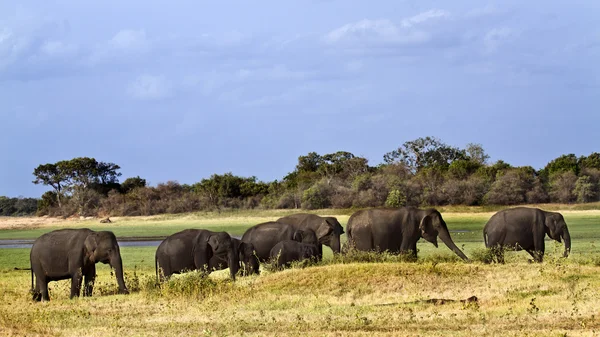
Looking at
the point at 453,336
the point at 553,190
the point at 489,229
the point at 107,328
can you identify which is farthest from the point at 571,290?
the point at 553,190

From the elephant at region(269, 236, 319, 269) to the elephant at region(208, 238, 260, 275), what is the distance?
2.67 ft

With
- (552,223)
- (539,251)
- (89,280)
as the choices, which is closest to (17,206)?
(89,280)

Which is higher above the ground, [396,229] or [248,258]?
[396,229]

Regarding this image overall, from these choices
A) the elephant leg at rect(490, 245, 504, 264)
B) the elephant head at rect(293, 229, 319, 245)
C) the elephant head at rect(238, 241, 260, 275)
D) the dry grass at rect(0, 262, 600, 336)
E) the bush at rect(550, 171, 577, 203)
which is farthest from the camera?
the bush at rect(550, 171, 577, 203)

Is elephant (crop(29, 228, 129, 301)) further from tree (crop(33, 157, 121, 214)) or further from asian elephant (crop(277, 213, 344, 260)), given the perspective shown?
tree (crop(33, 157, 121, 214))

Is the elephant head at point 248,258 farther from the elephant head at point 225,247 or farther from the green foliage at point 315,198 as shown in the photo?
the green foliage at point 315,198

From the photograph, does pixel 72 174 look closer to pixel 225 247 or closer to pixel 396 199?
pixel 396 199

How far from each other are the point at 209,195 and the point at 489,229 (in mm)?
56143

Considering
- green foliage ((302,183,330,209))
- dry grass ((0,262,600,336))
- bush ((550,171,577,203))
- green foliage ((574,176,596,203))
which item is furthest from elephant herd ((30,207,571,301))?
green foliage ((302,183,330,209))

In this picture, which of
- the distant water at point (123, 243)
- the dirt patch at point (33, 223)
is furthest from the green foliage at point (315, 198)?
the distant water at point (123, 243)

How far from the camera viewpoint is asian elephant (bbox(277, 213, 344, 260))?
92.5 feet

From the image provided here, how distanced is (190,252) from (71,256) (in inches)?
125

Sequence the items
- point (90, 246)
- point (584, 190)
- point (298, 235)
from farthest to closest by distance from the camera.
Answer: point (584, 190) < point (298, 235) < point (90, 246)

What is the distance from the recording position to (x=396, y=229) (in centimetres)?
2603
